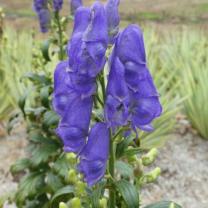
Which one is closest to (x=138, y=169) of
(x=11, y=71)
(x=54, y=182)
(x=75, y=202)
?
(x=75, y=202)

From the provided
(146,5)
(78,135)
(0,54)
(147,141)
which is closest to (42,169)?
(147,141)

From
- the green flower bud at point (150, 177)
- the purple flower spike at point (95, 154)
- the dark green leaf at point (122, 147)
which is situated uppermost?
the purple flower spike at point (95, 154)

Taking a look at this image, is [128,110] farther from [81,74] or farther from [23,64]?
[23,64]

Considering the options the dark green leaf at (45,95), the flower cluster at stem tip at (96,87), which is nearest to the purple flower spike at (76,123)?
the flower cluster at stem tip at (96,87)

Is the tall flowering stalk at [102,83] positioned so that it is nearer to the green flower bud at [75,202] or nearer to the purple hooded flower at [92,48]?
the purple hooded flower at [92,48]

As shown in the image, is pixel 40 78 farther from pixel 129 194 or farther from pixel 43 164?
pixel 129 194

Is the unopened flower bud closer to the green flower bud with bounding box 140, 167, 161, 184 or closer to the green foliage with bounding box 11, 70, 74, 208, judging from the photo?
the green flower bud with bounding box 140, 167, 161, 184
